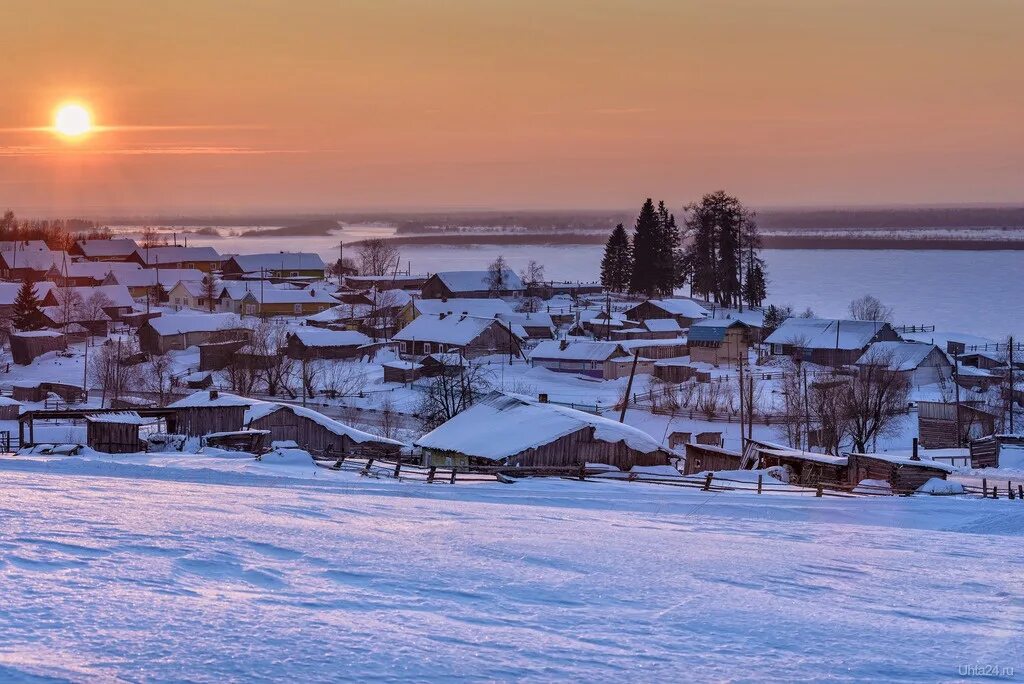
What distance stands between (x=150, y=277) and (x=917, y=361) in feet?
199

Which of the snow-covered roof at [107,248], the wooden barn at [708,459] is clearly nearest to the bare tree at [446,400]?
the wooden barn at [708,459]

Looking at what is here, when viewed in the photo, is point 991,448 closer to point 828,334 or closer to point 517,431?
point 517,431

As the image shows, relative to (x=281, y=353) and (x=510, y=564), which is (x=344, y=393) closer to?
(x=281, y=353)

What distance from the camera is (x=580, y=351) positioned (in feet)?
158

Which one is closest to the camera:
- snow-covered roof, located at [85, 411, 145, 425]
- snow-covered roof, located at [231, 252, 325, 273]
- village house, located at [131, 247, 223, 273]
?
snow-covered roof, located at [85, 411, 145, 425]

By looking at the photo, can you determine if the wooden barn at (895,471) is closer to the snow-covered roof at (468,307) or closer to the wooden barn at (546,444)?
the wooden barn at (546,444)

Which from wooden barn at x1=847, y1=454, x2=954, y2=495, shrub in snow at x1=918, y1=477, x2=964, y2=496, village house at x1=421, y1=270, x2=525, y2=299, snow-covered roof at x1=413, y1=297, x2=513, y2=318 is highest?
village house at x1=421, y1=270, x2=525, y2=299

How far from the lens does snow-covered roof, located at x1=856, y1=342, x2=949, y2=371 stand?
44.3 m

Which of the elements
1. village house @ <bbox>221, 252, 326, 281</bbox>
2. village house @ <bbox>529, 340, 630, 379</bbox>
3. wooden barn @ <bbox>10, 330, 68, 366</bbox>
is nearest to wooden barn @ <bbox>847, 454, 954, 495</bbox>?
village house @ <bbox>529, 340, 630, 379</bbox>

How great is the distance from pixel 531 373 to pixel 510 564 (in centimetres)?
3707

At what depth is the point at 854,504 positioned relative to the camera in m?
18.0

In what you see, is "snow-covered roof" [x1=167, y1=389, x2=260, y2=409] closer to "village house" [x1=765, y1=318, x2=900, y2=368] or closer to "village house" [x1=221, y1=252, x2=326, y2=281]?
"village house" [x1=765, y1=318, x2=900, y2=368]

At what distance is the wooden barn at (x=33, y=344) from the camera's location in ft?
169

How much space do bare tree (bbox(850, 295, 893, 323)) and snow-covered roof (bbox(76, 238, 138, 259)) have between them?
233 feet
